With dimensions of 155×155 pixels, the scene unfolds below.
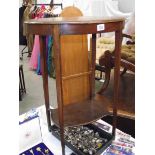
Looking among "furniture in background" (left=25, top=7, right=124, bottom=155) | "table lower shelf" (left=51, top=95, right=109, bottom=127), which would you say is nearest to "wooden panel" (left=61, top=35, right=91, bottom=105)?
"furniture in background" (left=25, top=7, right=124, bottom=155)

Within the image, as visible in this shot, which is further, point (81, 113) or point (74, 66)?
point (74, 66)

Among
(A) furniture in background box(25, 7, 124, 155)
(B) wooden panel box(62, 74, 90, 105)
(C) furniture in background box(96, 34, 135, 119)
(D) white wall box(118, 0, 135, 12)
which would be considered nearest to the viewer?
(A) furniture in background box(25, 7, 124, 155)

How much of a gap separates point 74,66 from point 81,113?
0.30 m

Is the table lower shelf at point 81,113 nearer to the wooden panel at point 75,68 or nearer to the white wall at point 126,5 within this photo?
the wooden panel at point 75,68

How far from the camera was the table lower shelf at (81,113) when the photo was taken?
1109 millimetres

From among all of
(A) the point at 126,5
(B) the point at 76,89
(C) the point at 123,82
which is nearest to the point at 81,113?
A: (B) the point at 76,89

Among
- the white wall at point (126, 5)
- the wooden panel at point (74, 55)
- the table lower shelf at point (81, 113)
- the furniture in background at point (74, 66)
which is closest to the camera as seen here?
the furniture in background at point (74, 66)

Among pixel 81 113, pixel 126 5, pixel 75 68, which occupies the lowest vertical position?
pixel 81 113

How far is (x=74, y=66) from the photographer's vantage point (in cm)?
133

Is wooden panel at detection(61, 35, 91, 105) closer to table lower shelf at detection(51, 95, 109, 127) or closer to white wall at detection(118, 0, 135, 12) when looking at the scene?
table lower shelf at detection(51, 95, 109, 127)

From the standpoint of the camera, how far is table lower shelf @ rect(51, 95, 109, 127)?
111cm

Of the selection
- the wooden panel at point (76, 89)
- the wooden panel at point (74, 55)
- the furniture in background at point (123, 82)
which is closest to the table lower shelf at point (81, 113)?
the wooden panel at point (76, 89)

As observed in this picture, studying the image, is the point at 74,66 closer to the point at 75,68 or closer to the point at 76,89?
the point at 75,68
